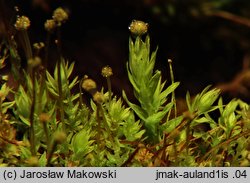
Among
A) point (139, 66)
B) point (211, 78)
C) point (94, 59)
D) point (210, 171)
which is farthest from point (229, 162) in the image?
point (211, 78)

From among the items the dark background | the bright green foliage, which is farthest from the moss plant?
the dark background

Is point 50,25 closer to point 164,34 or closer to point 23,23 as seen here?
point 23,23

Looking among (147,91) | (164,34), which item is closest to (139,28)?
(147,91)

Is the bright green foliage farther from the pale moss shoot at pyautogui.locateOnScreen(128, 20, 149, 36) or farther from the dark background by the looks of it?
the dark background

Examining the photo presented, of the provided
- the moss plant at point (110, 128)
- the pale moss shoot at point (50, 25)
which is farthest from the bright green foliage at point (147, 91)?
the pale moss shoot at point (50, 25)

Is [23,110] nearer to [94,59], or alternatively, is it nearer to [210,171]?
[210,171]

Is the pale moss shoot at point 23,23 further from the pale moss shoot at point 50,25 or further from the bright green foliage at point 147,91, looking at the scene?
the bright green foliage at point 147,91
